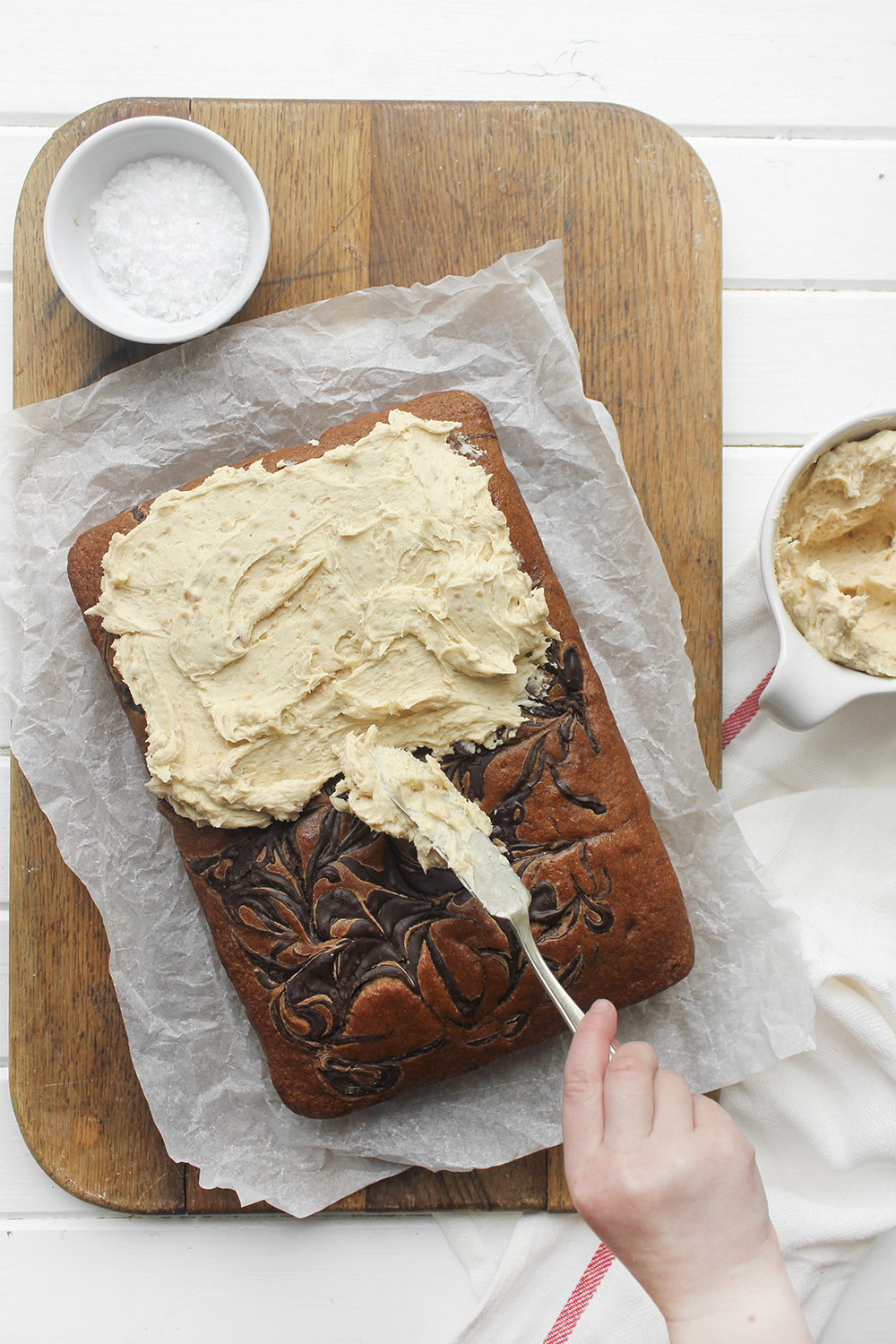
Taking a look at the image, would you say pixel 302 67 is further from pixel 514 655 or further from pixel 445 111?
pixel 514 655

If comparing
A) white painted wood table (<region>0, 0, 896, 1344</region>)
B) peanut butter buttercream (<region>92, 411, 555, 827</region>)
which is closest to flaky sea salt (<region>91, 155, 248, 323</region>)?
white painted wood table (<region>0, 0, 896, 1344</region>)

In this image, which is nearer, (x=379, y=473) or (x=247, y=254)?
(x=379, y=473)

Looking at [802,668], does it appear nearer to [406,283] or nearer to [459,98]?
[406,283]

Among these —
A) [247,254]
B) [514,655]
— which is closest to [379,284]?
[247,254]

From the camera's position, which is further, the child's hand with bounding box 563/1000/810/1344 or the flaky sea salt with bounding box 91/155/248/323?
the flaky sea salt with bounding box 91/155/248/323

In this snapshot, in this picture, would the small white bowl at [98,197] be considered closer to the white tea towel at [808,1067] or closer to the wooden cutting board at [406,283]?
the wooden cutting board at [406,283]

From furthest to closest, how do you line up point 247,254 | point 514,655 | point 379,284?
point 379,284 → point 247,254 → point 514,655

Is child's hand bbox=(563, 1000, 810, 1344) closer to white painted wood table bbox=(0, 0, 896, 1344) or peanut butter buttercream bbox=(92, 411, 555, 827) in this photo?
peanut butter buttercream bbox=(92, 411, 555, 827)
